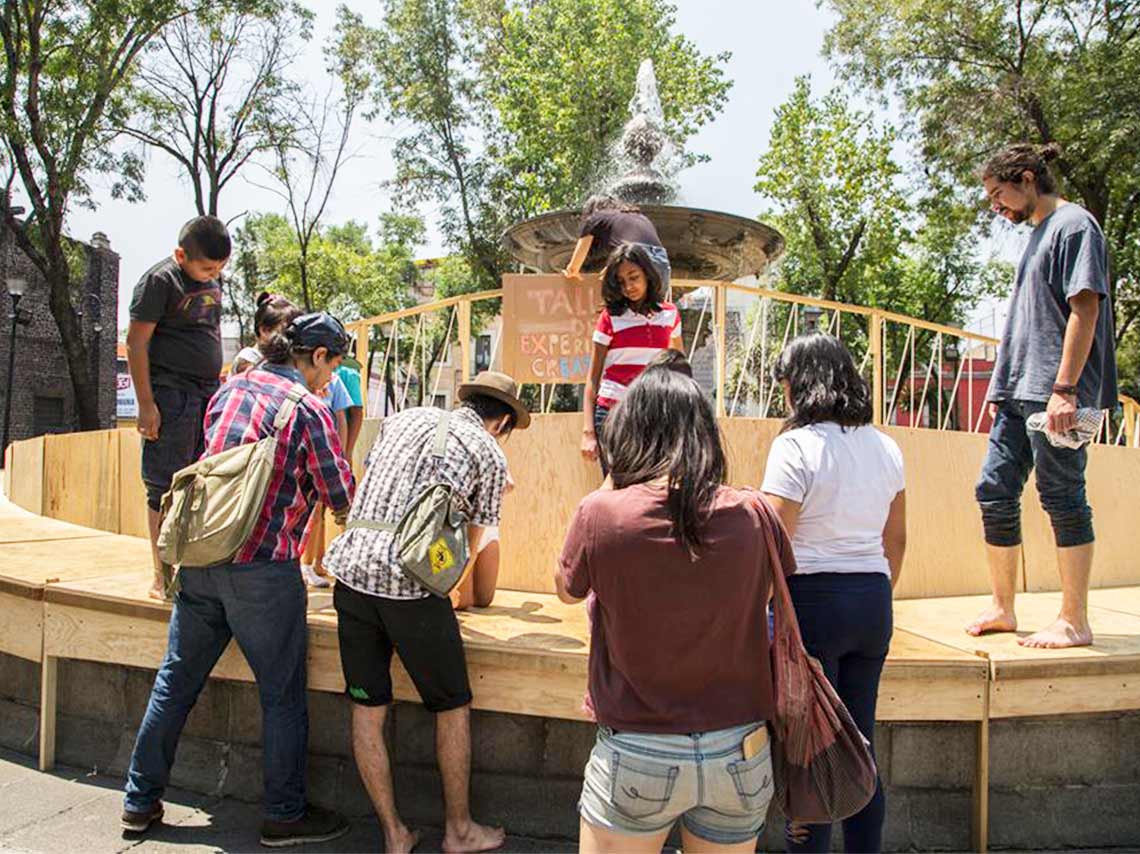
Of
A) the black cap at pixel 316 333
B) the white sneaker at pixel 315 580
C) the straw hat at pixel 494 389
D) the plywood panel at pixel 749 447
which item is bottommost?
the white sneaker at pixel 315 580

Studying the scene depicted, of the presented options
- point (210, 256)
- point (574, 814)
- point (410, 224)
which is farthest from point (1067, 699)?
point (410, 224)

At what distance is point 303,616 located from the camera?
3.20 meters

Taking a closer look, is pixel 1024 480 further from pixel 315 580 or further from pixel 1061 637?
pixel 315 580

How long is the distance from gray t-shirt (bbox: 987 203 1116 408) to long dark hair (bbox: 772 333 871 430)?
1.19m

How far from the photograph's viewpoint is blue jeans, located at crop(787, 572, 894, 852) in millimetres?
2350

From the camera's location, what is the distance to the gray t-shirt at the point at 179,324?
3.66 m

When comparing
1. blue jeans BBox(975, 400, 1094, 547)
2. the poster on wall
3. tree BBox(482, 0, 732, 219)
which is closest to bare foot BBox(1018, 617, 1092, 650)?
blue jeans BBox(975, 400, 1094, 547)

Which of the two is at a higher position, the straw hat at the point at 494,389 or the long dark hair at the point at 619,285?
the long dark hair at the point at 619,285

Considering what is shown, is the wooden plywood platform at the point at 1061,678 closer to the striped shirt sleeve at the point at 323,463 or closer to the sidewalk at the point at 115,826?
the sidewalk at the point at 115,826

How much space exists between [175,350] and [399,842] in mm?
2391

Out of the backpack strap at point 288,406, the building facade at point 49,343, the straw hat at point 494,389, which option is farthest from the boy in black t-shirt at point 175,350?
the building facade at point 49,343

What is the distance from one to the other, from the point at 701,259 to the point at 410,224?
2189 cm

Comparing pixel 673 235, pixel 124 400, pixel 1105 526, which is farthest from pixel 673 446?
pixel 124 400

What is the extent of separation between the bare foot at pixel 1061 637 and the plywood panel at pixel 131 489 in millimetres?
6578
